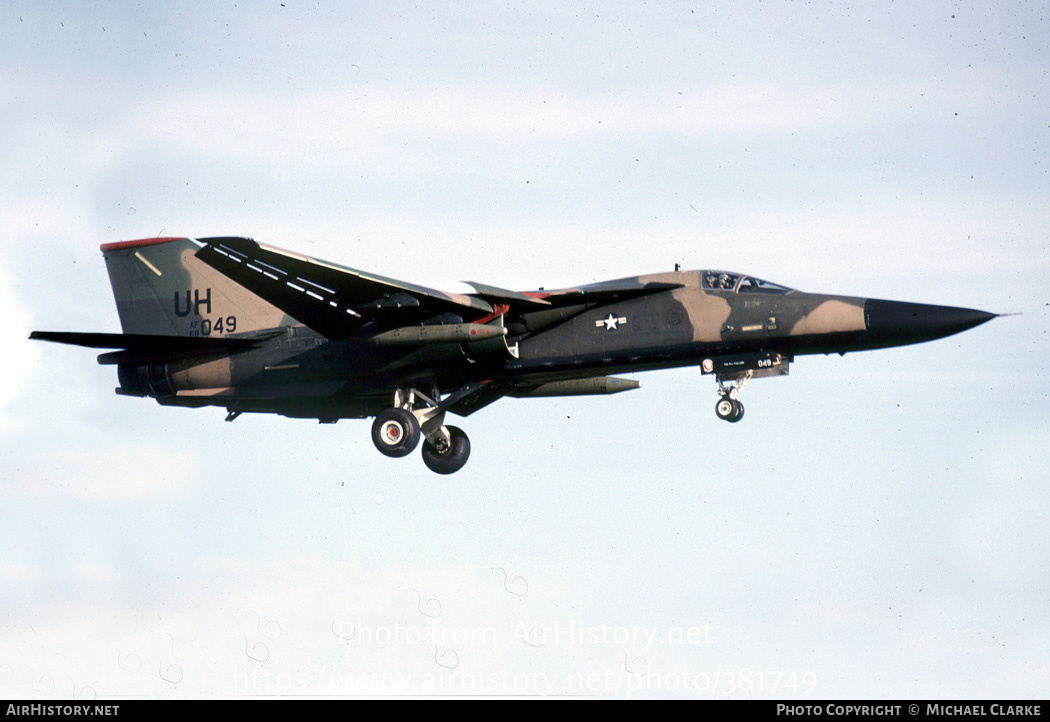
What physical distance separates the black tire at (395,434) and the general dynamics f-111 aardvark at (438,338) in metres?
0.03

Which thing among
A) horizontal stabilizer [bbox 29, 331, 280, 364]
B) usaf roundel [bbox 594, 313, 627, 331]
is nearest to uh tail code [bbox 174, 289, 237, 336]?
horizontal stabilizer [bbox 29, 331, 280, 364]

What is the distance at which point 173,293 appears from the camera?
1029 inches

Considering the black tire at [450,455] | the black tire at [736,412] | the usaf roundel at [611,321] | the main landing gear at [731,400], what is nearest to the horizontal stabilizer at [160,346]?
the black tire at [450,455]

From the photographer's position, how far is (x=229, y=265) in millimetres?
21281

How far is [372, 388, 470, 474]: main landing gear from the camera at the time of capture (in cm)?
2341

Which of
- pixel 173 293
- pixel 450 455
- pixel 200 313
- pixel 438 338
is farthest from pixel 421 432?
pixel 173 293

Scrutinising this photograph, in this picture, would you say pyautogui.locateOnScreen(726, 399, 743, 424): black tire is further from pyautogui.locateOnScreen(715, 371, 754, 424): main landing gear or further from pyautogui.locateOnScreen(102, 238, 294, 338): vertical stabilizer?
pyautogui.locateOnScreen(102, 238, 294, 338): vertical stabilizer

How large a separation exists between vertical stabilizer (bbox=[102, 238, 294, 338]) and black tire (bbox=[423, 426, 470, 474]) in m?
4.63

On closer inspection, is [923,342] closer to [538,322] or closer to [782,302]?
[782,302]

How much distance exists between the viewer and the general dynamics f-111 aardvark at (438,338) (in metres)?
21.9

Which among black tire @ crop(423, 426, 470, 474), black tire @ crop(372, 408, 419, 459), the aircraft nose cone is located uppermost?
the aircraft nose cone

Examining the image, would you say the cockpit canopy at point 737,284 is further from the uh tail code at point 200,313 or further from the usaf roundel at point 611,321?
the uh tail code at point 200,313
